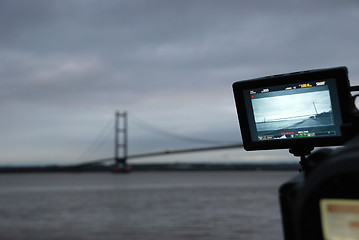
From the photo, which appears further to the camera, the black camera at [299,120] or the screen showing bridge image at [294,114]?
the screen showing bridge image at [294,114]

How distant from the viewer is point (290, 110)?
113cm

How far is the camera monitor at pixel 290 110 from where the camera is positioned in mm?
1057

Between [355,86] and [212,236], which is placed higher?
[355,86]

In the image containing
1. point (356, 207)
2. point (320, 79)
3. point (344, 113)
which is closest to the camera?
point (356, 207)

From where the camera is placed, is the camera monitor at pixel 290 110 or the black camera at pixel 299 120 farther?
the camera monitor at pixel 290 110

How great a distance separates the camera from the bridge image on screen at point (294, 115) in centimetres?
108

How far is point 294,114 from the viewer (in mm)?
1129

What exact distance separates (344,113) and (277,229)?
14871 millimetres

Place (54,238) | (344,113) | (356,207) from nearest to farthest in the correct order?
(356,207), (344,113), (54,238)

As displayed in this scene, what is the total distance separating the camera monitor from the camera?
1.06m

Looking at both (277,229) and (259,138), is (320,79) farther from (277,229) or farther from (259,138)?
(277,229)

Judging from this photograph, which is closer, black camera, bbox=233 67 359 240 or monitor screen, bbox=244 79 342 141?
black camera, bbox=233 67 359 240

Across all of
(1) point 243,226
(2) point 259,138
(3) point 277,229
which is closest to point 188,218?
(1) point 243,226

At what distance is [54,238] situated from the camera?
42.6ft
